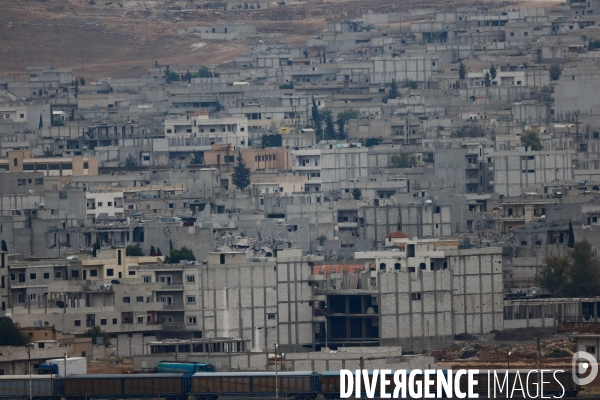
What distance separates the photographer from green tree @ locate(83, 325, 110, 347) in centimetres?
8881

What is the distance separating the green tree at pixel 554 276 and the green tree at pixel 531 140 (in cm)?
3889

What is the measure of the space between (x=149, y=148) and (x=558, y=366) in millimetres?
72823

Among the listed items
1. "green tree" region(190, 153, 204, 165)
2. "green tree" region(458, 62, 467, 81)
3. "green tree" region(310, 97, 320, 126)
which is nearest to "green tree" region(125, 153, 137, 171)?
"green tree" region(190, 153, 204, 165)

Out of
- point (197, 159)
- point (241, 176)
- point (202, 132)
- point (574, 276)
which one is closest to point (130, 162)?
point (197, 159)

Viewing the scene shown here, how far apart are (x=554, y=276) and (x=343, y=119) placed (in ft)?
228

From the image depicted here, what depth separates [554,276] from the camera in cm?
9931

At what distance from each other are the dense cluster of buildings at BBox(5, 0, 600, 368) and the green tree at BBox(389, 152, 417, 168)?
220 millimetres

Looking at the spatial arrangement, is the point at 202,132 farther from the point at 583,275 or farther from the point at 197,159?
the point at 583,275

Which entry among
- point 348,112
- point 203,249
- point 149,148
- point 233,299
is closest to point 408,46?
point 348,112

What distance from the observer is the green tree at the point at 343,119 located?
162375 mm

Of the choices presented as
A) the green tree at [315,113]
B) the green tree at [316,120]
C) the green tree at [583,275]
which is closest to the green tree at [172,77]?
the green tree at [316,120]

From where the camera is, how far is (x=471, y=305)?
93125mm

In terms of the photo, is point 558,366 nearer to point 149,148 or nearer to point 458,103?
point 149,148

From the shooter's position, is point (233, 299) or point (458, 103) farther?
point (458, 103)
